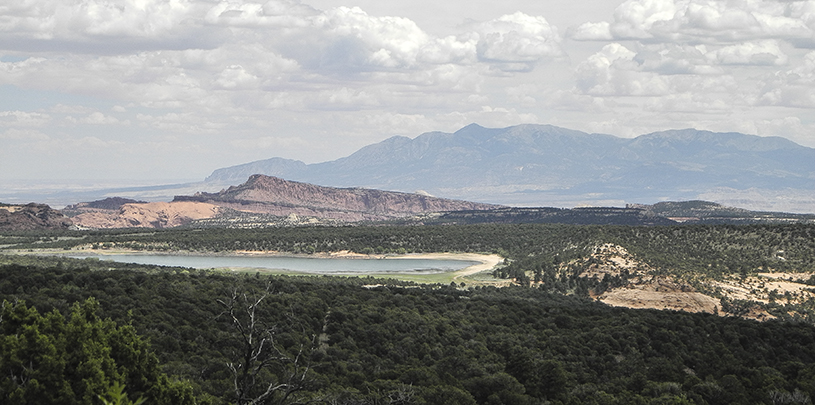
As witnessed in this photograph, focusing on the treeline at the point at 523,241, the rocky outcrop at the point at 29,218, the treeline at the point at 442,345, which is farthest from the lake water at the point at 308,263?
the rocky outcrop at the point at 29,218

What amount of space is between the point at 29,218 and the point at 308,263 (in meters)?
71.0

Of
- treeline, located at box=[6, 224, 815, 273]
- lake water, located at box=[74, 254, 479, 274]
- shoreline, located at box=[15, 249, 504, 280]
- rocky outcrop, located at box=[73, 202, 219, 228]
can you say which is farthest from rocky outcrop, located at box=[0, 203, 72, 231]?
lake water, located at box=[74, 254, 479, 274]

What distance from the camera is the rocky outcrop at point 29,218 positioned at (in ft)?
474

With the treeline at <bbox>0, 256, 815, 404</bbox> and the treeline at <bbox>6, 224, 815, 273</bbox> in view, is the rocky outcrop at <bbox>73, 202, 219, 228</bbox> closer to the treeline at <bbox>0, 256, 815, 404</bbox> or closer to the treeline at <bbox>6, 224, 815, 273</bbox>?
the treeline at <bbox>6, 224, 815, 273</bbox>

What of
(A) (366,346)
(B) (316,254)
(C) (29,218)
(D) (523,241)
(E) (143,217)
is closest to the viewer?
(A) (366,346)

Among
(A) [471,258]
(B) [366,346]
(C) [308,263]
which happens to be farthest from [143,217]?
(B) [366,346]

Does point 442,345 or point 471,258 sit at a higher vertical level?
point 471,258

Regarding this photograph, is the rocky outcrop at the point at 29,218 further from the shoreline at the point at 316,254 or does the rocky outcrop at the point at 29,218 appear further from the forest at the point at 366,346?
the forest at the point at 366,346

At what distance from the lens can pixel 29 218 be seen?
14888 cm

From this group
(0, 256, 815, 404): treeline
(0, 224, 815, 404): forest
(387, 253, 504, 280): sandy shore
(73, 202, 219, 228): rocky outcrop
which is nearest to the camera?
(0, 224, 815, 404): forest

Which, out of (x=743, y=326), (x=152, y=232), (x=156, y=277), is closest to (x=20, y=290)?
(x=156, y=277)

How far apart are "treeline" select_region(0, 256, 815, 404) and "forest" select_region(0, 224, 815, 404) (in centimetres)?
11

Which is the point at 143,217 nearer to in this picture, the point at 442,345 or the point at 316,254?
the point at 316,254

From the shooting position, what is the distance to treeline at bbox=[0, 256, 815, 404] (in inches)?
1275
